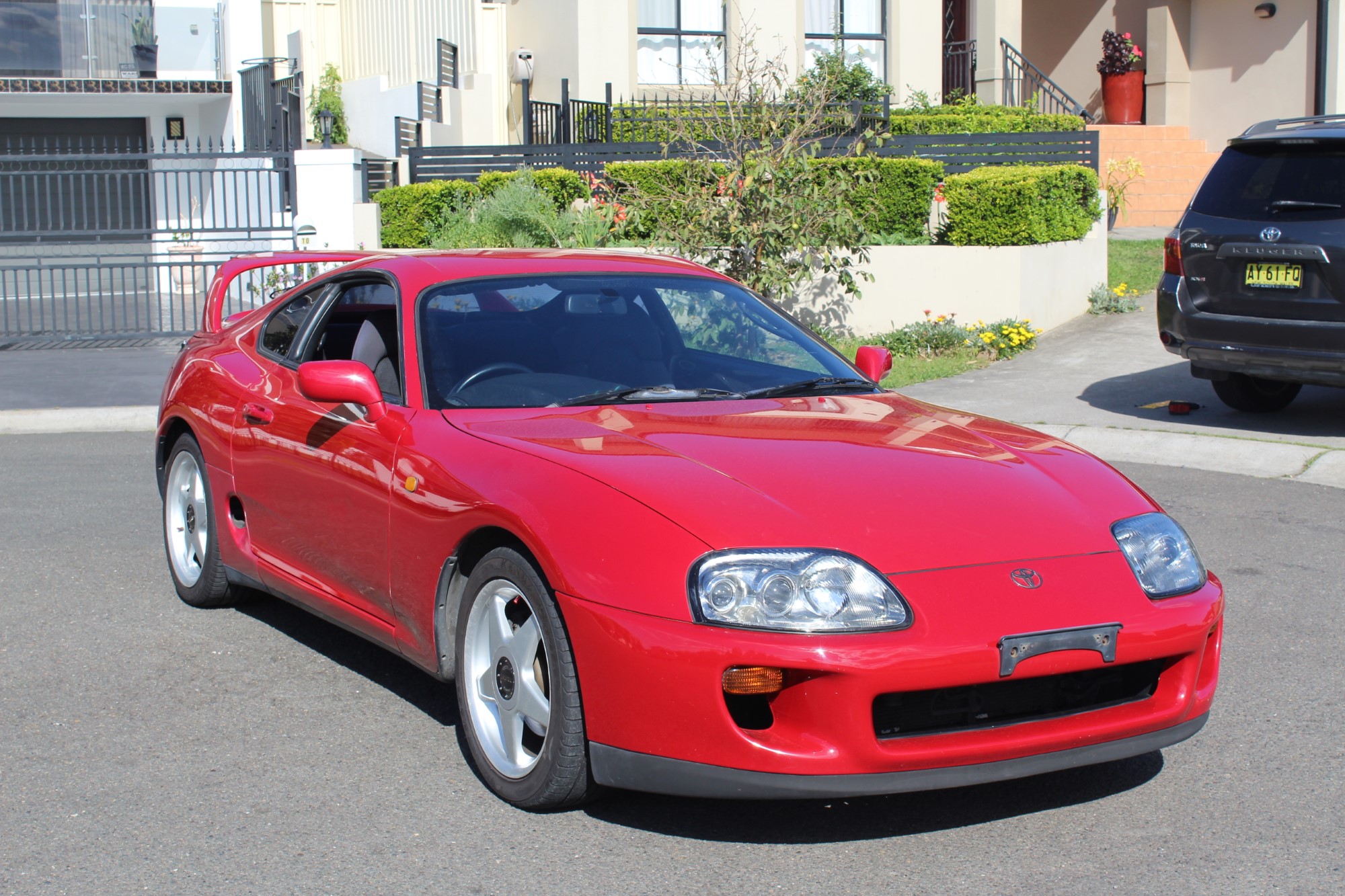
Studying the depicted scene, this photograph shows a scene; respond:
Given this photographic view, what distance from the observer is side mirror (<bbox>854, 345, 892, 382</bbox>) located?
5242 millimetres

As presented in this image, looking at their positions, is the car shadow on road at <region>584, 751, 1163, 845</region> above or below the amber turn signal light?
below

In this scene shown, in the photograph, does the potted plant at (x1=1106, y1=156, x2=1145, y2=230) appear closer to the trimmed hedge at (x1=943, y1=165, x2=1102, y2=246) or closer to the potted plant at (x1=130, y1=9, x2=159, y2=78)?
the trimmed hedge at (x1=943, y1=165, x2=1102, y2=246)

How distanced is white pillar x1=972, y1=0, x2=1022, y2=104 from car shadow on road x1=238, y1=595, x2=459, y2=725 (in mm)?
18376

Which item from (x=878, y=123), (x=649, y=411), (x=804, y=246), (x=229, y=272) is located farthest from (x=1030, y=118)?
(x=649, y=411)

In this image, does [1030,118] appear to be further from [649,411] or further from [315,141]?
[649,411]

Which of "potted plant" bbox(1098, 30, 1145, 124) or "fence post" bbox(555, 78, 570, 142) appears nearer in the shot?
"fence post" bbox(555, 78, 570, 142)

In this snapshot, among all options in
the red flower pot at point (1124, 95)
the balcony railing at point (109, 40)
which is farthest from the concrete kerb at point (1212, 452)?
the balcony railing at point (109, 40)

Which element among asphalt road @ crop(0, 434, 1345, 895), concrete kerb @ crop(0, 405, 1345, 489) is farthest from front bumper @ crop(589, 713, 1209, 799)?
concrete kerb @ crop(0, 405, 1345, 489)

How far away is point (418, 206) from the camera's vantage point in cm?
1722

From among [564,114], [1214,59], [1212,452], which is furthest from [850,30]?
[1212,452]

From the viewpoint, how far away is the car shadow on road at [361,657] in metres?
4.75

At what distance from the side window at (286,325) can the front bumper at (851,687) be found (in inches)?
97.3

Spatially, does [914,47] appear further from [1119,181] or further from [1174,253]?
[1174,253]

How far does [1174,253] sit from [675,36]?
13.0 m
